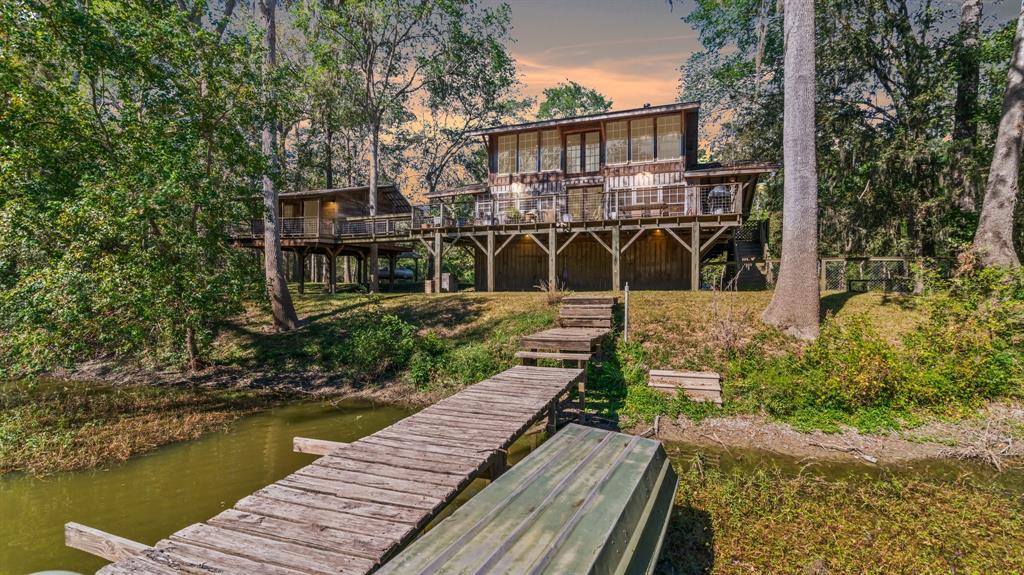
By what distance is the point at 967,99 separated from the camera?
15.0m

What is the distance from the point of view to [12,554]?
4.43m

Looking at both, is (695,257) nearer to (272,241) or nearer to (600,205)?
(600,205)

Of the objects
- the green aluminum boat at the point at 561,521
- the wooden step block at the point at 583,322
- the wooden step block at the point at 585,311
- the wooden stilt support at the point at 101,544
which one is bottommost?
the wooden stilt support at the point at 101,544

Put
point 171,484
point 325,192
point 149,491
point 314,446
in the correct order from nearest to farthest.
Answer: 1. point 314,446
2. point 149,491
3. point 171,484
4. point 325,192

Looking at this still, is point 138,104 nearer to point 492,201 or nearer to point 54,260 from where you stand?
point 54,260

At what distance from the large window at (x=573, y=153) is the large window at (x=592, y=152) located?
0.97 feet

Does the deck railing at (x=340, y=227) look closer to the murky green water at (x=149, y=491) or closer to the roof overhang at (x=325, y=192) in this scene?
the roof overhang at (x=325, y=192)

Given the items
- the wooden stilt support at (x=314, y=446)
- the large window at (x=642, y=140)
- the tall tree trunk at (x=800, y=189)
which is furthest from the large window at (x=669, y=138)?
the wooden stilt support at (x=314, y=446)

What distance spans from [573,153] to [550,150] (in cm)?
119

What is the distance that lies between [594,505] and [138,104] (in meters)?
14.3

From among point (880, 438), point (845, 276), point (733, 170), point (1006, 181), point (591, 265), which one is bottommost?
point (880, 438)

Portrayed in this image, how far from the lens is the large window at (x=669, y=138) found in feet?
62.8

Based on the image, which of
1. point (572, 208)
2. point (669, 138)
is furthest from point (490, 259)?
point (669, 138)

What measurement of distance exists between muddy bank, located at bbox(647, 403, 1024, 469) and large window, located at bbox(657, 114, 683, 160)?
14.2 m
